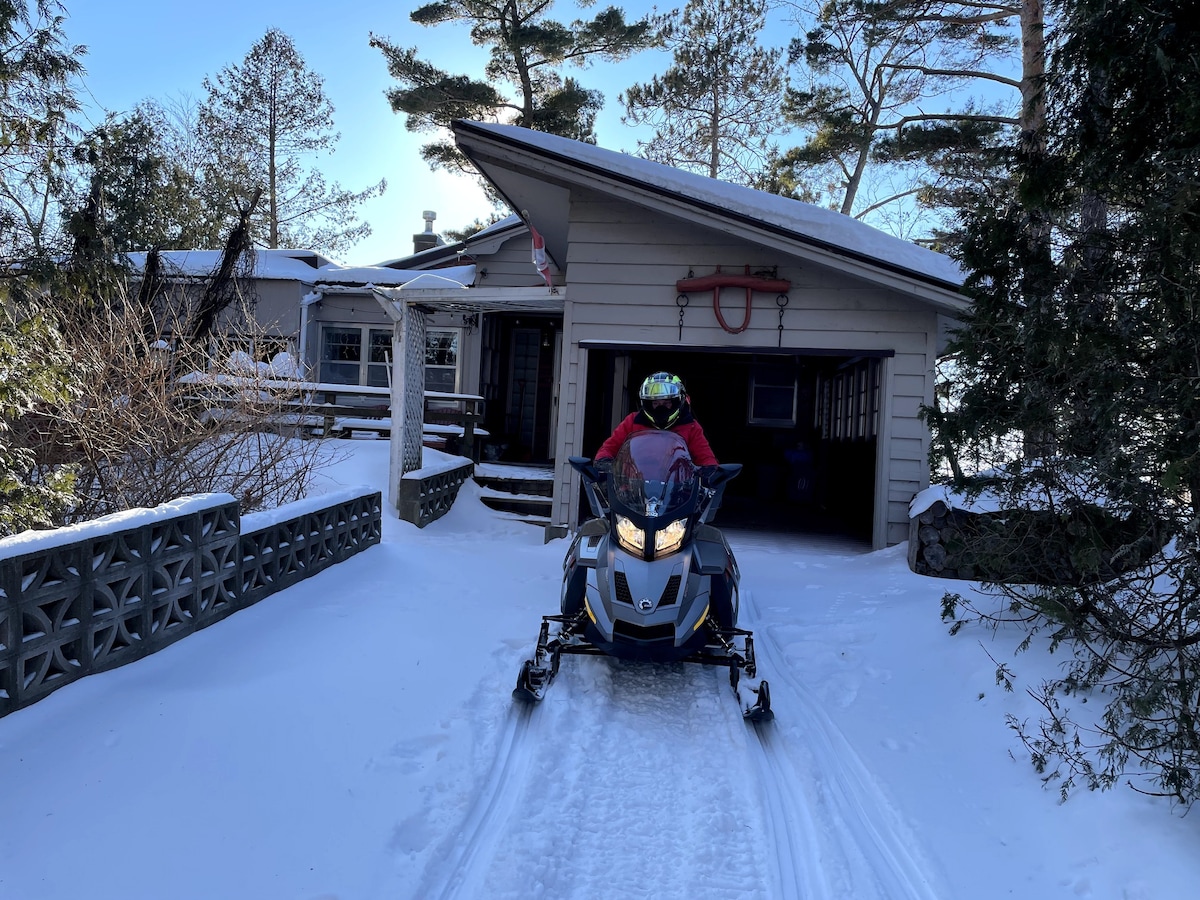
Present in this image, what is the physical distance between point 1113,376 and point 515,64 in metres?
20.2

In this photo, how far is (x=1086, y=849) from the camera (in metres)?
3.03

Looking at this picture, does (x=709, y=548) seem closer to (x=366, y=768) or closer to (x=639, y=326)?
(x=366, y=768)

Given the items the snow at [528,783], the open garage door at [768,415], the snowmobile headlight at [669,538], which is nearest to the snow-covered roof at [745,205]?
the open garage door at [768,415]

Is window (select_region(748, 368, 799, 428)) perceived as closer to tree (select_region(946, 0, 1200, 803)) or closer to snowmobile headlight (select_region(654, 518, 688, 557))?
tree (select_region(946, 0, 1200, 803))

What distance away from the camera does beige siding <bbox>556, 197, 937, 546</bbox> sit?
8.80 metres

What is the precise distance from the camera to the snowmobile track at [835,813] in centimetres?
290

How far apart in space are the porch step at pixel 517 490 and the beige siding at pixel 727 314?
6.39ft

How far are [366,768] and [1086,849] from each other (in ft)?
9.46

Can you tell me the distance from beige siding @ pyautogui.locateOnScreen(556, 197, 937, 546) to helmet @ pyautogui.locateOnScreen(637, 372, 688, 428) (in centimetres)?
385

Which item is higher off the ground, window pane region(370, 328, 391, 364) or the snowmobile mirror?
window pane region(370, 328, 391, 364)

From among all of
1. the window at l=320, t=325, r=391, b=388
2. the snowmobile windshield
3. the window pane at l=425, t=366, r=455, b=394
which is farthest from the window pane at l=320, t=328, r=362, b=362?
the snowmobile windshield

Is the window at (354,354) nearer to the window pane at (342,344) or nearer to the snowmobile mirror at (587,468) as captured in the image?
the window pane at (342,344)

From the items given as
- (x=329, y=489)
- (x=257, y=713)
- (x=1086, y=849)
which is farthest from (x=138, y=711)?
(x=329, y=489)

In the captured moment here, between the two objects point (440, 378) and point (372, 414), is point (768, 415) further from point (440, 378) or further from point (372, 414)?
point (372, 414)
